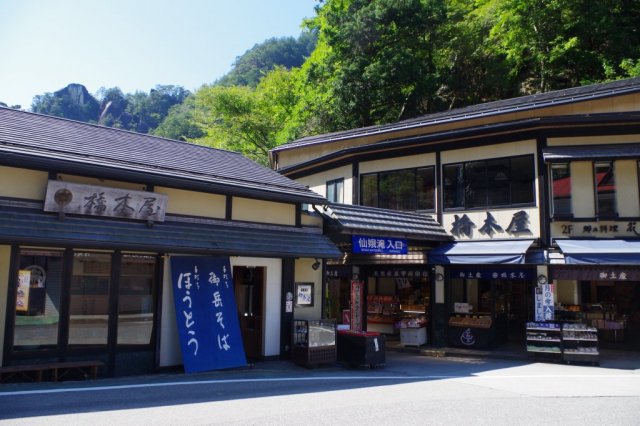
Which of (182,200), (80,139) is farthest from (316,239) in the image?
(80,139)

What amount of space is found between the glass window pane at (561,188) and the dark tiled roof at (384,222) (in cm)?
359

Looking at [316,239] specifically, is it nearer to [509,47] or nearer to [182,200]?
[182,200]

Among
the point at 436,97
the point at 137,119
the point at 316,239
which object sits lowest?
the point at 316,239

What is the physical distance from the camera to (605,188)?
16062mm

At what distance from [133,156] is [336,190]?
10738mm

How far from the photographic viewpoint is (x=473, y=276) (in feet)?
57.0

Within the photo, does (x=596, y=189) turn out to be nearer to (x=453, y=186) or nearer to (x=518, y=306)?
(x=453, y=186)

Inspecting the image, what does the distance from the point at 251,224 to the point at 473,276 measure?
27.0 feet

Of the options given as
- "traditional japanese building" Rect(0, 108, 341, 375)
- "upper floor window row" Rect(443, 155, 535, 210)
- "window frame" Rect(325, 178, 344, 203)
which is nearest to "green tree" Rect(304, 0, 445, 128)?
"window frame" Rect(325, 178, 344, 203)

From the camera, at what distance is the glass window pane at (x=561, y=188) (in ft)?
53.3

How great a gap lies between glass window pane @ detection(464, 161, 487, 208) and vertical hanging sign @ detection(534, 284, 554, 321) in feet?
11.0

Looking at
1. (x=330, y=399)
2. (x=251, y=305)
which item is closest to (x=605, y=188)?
(x=251, y=305)

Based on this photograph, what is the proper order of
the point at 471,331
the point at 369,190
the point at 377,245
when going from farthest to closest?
the point at 369,190 → the point at 471,331 → the point at 377,245

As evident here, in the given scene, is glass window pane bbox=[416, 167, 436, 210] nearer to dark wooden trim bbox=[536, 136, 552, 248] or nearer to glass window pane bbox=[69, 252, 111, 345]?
dark wooden trim bbox=[536, 136, 552, 248]
